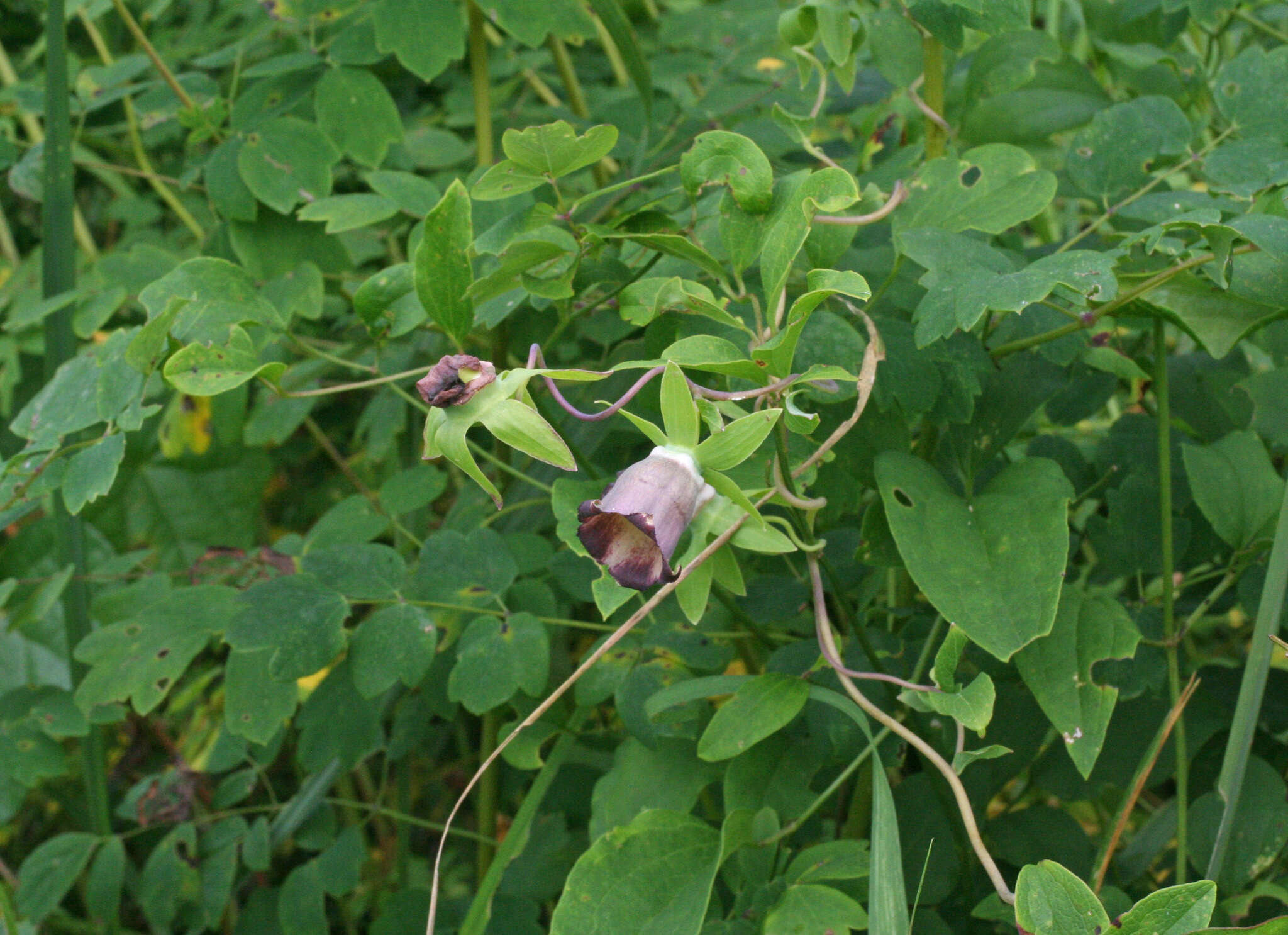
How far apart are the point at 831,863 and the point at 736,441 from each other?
36cm

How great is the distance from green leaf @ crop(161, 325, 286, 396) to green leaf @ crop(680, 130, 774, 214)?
316mm

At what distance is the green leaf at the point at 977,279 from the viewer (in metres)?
0.63

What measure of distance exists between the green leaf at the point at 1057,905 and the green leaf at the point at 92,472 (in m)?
0.68

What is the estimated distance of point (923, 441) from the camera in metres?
0.86

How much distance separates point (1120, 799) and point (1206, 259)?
30.4 inches

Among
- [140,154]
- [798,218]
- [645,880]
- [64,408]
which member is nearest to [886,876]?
[645,880]

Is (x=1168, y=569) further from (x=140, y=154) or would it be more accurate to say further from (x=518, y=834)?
(x=140, y=154)

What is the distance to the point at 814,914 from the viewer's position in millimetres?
697

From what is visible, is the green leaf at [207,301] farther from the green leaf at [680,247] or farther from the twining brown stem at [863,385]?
the twining brown stem at [863,385]

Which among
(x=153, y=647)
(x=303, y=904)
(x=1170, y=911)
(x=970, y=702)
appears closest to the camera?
(x=1170, y=911)

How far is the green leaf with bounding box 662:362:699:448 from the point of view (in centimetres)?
56

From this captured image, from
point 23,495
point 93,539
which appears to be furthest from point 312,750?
point 93,539

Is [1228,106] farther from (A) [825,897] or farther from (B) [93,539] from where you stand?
(B) [93,539]

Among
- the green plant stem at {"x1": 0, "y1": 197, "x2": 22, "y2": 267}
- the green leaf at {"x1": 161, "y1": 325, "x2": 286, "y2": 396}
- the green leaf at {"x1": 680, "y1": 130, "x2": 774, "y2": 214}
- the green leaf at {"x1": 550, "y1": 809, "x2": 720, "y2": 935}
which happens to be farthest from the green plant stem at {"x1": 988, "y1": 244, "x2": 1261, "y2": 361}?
the green plant stem at {"x1": 0, "y1": 197, "x2": 22, "y2": 267}
